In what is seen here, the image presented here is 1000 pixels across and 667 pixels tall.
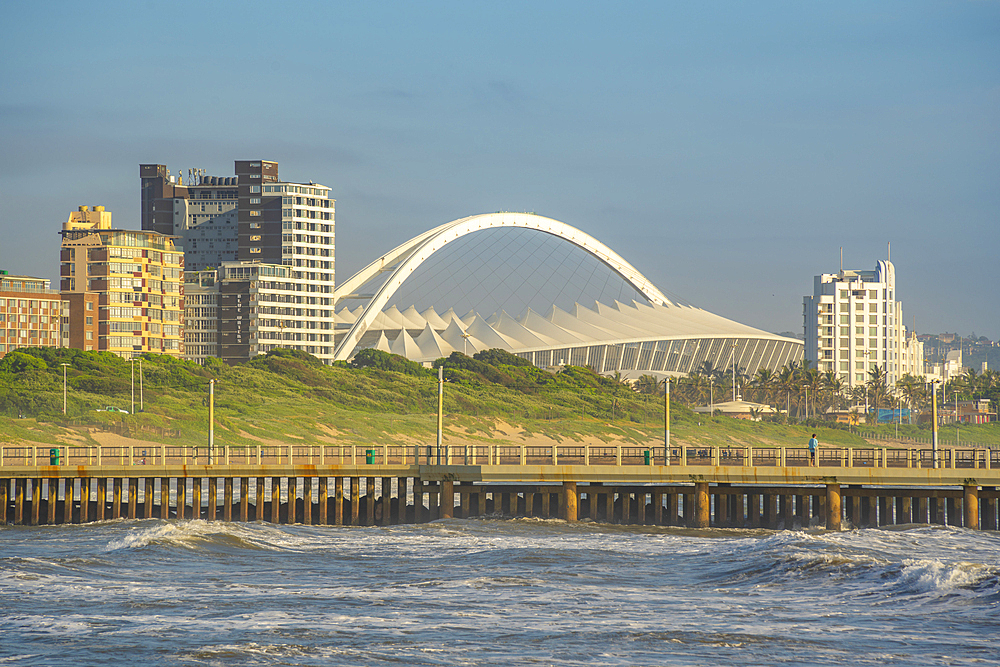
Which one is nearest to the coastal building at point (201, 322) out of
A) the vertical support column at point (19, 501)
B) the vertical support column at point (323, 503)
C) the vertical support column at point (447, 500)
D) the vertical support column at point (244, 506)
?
the vertical support column at point (19, 501)

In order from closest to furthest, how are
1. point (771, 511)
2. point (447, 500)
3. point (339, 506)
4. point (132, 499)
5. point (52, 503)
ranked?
point (771, 511), point (447, 500), point (339, 506), point (52, 503), point (132, 499)

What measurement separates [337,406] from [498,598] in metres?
105

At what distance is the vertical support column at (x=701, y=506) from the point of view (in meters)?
46.3

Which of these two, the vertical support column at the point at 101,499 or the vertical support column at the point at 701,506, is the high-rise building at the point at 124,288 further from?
the vertical support column at the point at 701,506

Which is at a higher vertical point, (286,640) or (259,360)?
(259,360)

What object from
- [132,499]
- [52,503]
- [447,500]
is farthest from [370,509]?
[52,503]

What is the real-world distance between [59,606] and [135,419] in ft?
273

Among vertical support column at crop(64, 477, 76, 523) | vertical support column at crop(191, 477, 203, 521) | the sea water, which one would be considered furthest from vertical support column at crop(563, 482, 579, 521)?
vertical support column at crop(64, 477, 76, 523)

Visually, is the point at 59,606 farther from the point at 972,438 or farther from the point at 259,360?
the point at 972,438

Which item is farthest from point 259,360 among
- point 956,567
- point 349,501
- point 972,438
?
point 956,567

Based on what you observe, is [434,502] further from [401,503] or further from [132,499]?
[132,499]

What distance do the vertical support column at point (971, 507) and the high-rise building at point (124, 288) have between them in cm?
13370

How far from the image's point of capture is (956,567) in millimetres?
31984

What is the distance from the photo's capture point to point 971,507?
45000mm
